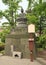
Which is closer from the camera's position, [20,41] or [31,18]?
[20,41]

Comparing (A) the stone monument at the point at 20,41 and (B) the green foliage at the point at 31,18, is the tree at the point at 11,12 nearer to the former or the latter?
(B) the green foliage at the point at 31,18

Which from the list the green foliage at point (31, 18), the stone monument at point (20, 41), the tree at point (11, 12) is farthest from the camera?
the tree at point (11, 12)

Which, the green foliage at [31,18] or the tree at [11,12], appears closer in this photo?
the green foliage at [31,18]

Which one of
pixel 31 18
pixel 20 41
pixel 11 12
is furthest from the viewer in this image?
pixel 11 12

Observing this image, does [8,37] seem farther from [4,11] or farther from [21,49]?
[4,11]

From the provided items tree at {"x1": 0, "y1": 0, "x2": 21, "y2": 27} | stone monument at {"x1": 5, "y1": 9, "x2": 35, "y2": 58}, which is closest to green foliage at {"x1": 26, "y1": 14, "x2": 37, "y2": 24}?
stone monument at {"x1": 5, "y1": 9, "x2": 35, "y2": 58}

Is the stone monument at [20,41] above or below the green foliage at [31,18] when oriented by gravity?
below

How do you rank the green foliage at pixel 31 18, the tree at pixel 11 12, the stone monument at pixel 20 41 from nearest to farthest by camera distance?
the stone monument at pixel 20 41 < the green foliage at pixel 31 18 < the tree at pixel 11 12

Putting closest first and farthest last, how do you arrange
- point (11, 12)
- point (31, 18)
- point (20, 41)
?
point (20, 41) → point (31, 18) → point (11, 12)

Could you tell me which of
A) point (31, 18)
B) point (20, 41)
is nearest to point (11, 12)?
point (31, 18)

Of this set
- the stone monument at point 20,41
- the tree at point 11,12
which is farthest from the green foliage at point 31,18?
the tree at point 11,12

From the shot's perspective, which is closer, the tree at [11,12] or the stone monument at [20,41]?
the stone monument at [20,41]

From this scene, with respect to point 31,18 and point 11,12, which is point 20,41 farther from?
point 11,12

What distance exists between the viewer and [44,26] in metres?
17.0
